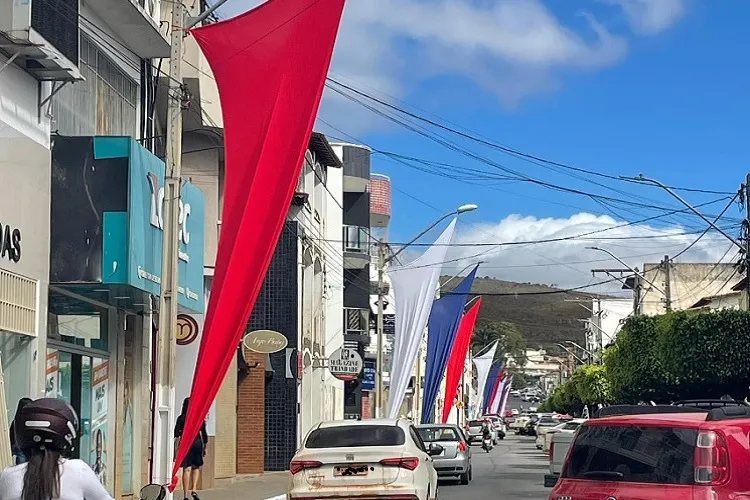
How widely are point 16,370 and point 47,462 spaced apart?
9.52 metres

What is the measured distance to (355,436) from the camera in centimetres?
1714

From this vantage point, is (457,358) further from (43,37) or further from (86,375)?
(43,37)

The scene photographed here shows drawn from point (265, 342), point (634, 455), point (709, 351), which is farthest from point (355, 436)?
point (709, 351)

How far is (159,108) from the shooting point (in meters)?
23.2

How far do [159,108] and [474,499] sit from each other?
9.74m

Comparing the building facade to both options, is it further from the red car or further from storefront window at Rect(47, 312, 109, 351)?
the red car

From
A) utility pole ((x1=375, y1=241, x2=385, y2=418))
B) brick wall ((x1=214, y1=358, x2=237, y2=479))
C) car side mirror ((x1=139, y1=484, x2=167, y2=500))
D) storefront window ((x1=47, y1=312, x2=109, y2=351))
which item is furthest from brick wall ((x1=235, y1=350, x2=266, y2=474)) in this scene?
car side mirror ((x1=139, y1=484, x2=167, y2=500))

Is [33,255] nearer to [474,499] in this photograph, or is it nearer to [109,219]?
[109,219]

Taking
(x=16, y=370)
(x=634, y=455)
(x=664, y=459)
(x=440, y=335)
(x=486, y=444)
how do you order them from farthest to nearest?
1. (x=486, y=444)
2. (x=440, y=335)
3. (x=16, y=370)
4. (x=634, y=455)
5. (x=664, y=459)

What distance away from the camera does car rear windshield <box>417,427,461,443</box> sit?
29938 mm

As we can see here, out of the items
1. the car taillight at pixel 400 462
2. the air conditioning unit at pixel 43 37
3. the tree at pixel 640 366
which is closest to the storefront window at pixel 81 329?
the air conditioning unit at pixel 43 37

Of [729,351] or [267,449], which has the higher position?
[729,351]

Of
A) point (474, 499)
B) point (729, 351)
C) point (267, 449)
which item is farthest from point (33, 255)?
point (729, 351)

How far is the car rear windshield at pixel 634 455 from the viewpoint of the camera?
8.65 m
